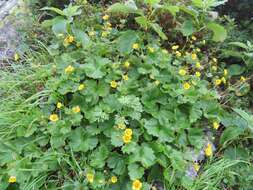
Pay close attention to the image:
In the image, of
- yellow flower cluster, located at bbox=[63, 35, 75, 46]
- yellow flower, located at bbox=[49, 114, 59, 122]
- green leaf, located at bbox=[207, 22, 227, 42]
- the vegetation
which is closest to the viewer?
the vegetation

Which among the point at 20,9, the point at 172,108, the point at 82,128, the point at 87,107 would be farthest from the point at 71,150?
the point at 20,9

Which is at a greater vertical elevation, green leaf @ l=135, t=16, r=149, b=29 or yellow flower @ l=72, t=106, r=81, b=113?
green leaf @ l=135, t=16, r=149, b=29

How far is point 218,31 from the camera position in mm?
3104

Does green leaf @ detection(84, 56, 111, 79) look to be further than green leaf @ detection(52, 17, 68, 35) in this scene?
No

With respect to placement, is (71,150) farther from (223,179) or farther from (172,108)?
(223,179)

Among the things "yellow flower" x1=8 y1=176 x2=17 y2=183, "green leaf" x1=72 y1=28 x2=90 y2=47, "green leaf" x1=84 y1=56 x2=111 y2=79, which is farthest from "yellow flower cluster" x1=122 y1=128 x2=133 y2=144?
"green leaf" x1=72 y1=28 x2=90 y2=47

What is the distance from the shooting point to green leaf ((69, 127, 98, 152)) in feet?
7.82

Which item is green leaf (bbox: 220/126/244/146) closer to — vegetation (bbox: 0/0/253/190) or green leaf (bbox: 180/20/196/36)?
vegetation (bbox: 0/0/253/190)

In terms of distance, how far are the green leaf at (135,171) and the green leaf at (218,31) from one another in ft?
4.69

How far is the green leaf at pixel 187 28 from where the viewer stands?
303 cm

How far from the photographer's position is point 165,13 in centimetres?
322

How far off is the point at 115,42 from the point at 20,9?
4.92 feet

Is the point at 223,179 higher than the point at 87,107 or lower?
lower

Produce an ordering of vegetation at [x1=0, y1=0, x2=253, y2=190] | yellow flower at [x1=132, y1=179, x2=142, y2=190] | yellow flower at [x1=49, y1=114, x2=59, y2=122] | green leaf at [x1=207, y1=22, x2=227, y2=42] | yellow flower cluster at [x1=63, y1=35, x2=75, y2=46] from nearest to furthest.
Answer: yellow flower at [x1=132, y1=179, x2=142, y2=190] → vegetation at [x1=0, y1=0, x2=253, y2=190] → yellow flower at [x1=49, y1=114, x2=59, y2=122] → yellow flower cluster at [x1=63, y1=35, x2=75, y2=46] → green leaf at [x1=207, y1=22, x2=227, y2=42]
